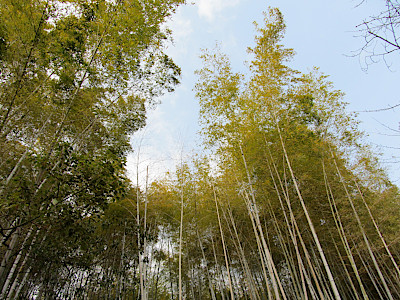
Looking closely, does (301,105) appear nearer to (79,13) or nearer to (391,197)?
(391,197)

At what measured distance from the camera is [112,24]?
2785mm

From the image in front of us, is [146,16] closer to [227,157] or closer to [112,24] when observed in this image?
[112,24]

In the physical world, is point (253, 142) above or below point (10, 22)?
below

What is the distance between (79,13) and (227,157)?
377 cm

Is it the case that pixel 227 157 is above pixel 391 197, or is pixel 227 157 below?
above

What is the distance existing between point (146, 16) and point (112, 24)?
98 centimetres

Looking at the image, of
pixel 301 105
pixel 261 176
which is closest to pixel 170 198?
pixel 261 176

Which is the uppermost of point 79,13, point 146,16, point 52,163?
point 146,16

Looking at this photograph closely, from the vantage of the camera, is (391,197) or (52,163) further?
(391,197)

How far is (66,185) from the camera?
2.04 m

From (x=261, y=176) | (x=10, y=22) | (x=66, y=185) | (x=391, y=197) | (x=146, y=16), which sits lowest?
(x=66, y=185)

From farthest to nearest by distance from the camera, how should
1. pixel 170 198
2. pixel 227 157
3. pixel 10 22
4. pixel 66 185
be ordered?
1. pixel 170 198
2. pixel 227 157
3. pixel 10 22
4. pixel 66 185

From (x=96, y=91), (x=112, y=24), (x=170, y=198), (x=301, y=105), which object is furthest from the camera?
(x=170, y=198)

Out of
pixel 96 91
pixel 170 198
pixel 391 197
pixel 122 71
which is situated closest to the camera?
pixel 122 71
